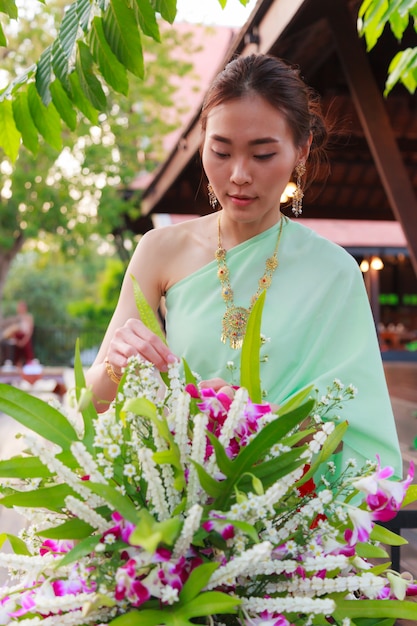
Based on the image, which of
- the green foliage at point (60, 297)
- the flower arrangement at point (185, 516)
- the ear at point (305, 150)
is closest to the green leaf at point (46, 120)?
the ear at point (305, 150)

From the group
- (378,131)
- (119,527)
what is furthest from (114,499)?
(378,131)

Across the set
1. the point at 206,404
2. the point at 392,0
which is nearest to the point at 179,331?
the point at 206,404

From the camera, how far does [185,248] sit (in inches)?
71.9

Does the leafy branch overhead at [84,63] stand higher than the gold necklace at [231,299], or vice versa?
the leafy branch overhead at [84,63]

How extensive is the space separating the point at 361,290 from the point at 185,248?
0.46 metres

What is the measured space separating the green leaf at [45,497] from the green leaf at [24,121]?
1088 mm

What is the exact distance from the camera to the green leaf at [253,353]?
38.3 inches

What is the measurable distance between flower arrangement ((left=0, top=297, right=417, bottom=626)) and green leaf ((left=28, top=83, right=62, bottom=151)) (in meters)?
0.95

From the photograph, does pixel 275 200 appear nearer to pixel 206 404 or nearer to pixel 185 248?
pixel 185 248

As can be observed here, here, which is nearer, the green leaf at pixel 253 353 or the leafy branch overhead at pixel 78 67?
the green leaf at pixel 253 353

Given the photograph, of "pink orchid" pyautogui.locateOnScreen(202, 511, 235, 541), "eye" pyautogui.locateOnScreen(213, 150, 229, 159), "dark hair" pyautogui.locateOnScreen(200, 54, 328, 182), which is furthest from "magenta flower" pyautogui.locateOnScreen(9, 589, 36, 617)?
"dark hair" pyautogui.locateOnScreen(200, 54, 328, 182)

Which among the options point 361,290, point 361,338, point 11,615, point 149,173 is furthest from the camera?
point 149,173

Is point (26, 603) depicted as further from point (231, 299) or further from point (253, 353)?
point (231, 299)

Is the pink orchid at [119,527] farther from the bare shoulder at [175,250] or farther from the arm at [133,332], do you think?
the bare shoulder at [175,250]
